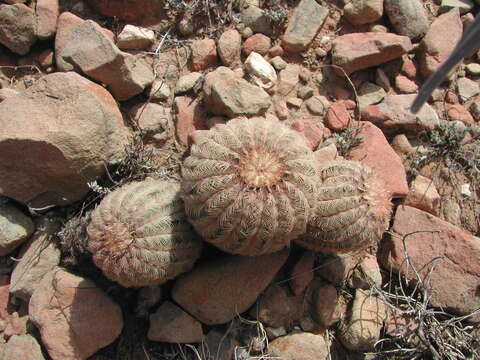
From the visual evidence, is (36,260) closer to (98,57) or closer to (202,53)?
(98,57)

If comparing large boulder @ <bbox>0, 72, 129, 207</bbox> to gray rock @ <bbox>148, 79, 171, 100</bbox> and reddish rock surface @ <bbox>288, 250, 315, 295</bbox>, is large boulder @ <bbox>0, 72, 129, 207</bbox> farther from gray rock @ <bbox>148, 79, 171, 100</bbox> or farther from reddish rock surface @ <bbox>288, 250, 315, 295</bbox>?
reddish rock surface @ <bbox>288, 250, 315, 295</bbox>

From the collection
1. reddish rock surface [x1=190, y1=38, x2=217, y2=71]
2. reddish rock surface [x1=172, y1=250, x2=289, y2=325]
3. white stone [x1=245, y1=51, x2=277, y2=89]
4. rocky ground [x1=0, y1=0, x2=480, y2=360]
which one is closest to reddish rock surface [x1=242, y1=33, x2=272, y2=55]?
rocky ground [x1=0, y1=0, x2=480, y2=360]

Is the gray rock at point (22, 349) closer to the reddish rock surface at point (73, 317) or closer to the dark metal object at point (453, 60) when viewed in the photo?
the reddish rock surface at point (73, 317)

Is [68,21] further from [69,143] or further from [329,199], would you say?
[329,199]

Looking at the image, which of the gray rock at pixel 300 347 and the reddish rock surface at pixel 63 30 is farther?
the reddish rock surface at pixel 63 30

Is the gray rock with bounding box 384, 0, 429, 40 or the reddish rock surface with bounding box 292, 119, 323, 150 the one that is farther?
the gray rock with bounding box 384, 0, 429, 40

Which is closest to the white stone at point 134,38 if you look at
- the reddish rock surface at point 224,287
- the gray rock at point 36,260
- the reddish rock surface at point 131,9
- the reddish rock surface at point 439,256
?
the reddish rock surface at point 131,9

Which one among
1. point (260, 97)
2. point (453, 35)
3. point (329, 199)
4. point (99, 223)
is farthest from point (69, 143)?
point (453, 35)

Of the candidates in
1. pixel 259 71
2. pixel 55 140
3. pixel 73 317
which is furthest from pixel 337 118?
pixel 73 317
